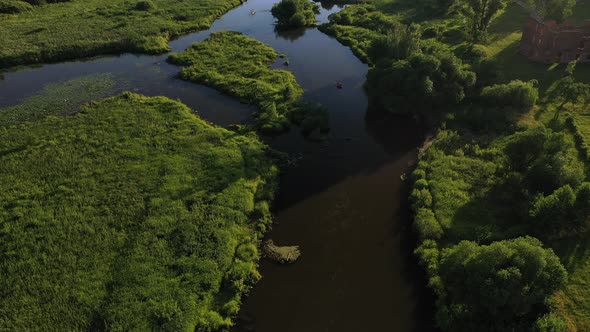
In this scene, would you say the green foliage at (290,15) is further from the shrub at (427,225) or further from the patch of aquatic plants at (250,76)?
the shrub at (427,225)

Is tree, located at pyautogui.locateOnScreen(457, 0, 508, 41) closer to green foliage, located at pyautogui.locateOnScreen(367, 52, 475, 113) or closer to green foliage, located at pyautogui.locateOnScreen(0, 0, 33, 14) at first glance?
green foliage, located at pyautogui.locateOnScreen(367, 52, 475, 113)

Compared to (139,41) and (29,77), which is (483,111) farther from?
(29,77)

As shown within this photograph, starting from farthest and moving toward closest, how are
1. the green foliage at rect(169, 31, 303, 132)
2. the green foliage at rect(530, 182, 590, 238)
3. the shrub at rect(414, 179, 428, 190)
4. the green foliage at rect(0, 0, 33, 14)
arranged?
the green foliage at rect(0, 0, 33, 14), the green foliage at rect(169, 31, 303, 132), the shrub at rect(414, 179, 428, 190), the green foliage at rect(530, 182, 590, 238)

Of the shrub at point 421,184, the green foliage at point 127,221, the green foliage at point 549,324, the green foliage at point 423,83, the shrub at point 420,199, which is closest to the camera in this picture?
the green foliage at point 549,324

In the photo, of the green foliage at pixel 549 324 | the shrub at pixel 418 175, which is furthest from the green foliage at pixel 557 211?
the shrub at pixel 418 175

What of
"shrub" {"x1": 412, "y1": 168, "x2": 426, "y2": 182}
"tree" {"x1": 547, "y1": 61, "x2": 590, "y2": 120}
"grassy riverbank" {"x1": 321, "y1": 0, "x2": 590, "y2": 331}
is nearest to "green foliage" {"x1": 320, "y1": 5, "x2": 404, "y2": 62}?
"grassy riverbank" {"x1": 321, "y1": 0, "x2": 590, "y2": 331}

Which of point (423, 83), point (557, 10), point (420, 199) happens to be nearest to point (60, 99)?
point (423, 83)

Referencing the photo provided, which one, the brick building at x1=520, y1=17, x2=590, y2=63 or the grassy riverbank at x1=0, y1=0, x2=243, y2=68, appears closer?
the brick building at x1=520, y1=17, x2=590, y2=63
